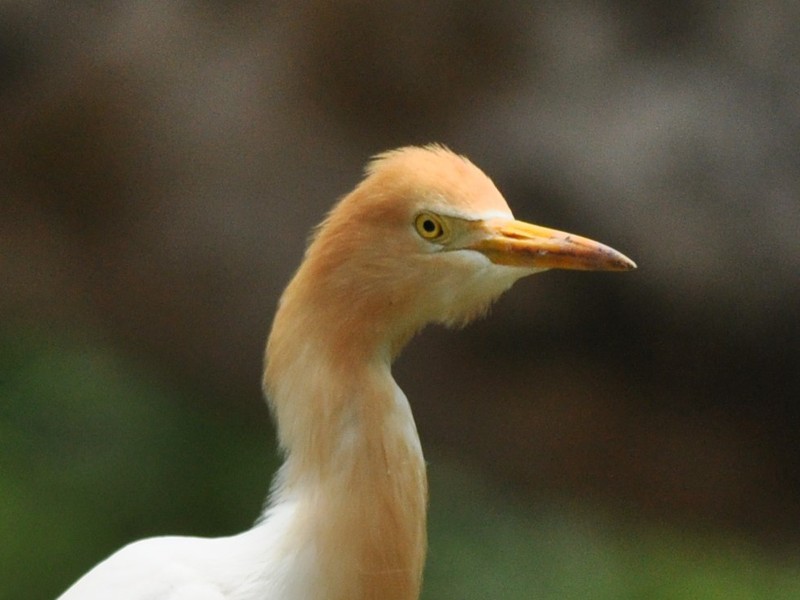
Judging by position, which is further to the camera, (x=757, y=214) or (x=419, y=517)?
(x=757, y=214)

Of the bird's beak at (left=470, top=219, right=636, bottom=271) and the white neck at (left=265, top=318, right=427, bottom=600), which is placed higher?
the bird's beak at (left=470, top=219, right=636, bottom=271)

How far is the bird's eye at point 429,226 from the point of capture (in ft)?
3.15

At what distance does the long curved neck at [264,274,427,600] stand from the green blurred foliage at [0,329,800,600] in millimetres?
1116

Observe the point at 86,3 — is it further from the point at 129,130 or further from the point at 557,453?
the point at 557,453

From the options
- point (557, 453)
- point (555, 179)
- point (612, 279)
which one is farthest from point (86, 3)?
point (557, 453)

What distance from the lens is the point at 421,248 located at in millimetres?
961

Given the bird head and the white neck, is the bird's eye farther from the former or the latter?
the white neck

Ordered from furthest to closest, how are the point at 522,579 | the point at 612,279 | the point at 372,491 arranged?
1. the point at 612,279
2. the point at 522,579
3. the point at 372,491

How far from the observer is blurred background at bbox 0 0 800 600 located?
2154 millimetres

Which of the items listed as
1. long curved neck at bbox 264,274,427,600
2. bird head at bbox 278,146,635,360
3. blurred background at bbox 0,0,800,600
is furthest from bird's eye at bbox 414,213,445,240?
blurred background at bbox 0,0,800,600

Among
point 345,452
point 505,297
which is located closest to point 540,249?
point 345,452

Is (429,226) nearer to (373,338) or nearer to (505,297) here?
(373,338)

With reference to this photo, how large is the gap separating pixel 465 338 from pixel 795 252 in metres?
0.70

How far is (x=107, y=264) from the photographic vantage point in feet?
7.87
